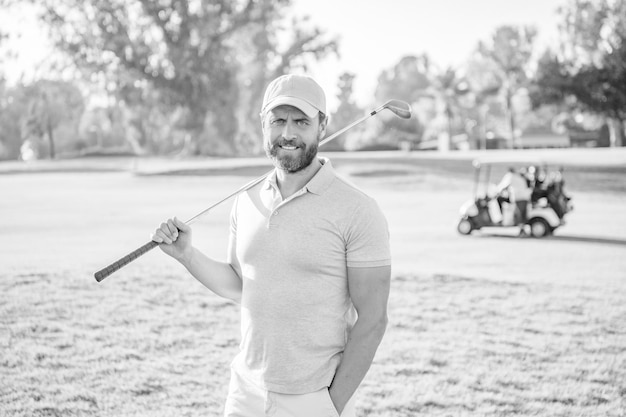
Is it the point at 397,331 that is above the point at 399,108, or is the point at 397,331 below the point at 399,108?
below

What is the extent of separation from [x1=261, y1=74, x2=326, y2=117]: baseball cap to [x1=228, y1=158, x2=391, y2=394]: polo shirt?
27cm

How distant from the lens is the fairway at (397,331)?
5289mm

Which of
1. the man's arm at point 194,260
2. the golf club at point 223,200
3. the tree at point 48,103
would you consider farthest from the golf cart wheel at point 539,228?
the tree at point 48,103

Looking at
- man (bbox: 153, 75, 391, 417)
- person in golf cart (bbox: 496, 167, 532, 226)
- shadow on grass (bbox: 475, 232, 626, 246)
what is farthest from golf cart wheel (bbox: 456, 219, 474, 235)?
man (bbox: 153, 75, 391, 417)

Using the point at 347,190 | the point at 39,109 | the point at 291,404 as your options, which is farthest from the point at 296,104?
the point at 39,109

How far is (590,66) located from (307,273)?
55555 mm

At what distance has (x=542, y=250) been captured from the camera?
545 inches

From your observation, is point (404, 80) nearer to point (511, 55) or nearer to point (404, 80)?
point (404, 80)

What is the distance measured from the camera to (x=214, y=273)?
330 cm

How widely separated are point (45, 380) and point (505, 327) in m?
4.39

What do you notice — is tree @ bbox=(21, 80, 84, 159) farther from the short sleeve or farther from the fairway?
the short sleeve

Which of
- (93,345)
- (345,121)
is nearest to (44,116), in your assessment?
(93,345)

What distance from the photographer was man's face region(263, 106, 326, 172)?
113 inches

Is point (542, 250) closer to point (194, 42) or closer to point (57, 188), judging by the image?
point (57, 188)
